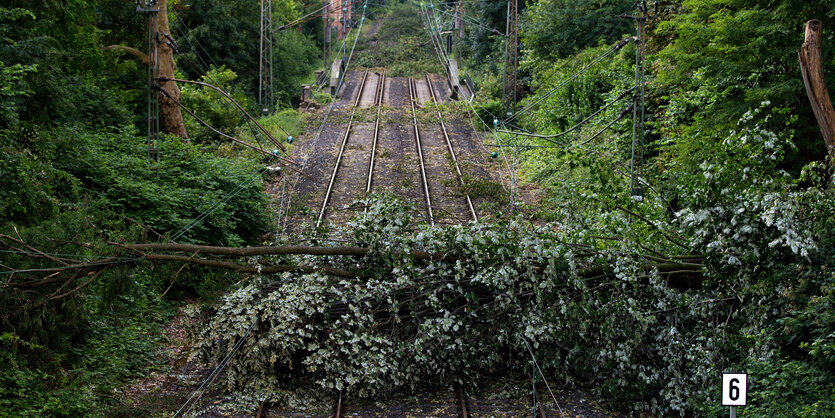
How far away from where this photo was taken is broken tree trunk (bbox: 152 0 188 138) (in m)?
17.6

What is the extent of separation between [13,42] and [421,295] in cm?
953

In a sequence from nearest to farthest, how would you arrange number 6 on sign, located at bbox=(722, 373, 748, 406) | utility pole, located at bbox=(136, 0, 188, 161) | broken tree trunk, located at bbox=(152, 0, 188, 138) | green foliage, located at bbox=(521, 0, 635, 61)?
number 6 on sign, located at bbox=(722, 373, 748, 406) < utility pole, located at bbox=(136, 0, 188, 161) < broken tree trunk, located at bbox=(152, 0, 188, 138) < green foliage, located at bbox=(521, 0, 635, 61)

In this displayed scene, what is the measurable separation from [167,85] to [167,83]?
0.23 ft

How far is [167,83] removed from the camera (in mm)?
18031

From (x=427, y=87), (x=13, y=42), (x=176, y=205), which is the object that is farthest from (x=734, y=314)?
(x=427, y=87)

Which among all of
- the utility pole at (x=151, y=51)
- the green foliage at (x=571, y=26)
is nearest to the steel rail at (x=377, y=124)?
the utility pole at (x=151, y=51)

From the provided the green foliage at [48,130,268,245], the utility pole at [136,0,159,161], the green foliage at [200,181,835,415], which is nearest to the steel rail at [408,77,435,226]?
the green foliage at [48,130,268,245]

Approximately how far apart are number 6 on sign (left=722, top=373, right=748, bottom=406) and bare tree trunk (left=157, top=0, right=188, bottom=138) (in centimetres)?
1624

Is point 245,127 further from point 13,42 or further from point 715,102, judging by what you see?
point 715,102

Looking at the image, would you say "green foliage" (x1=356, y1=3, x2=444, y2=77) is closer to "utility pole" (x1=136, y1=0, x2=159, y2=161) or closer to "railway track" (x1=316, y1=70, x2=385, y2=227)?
"railway track" (x1=316, y1=70, x2=385, y2=227)

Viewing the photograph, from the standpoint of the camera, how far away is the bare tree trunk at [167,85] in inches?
693

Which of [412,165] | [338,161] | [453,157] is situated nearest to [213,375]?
[338,161]

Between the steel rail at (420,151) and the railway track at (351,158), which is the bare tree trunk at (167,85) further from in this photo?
the steel rail at (420,151)

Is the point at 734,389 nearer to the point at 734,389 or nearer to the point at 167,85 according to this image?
the point at 734,389
